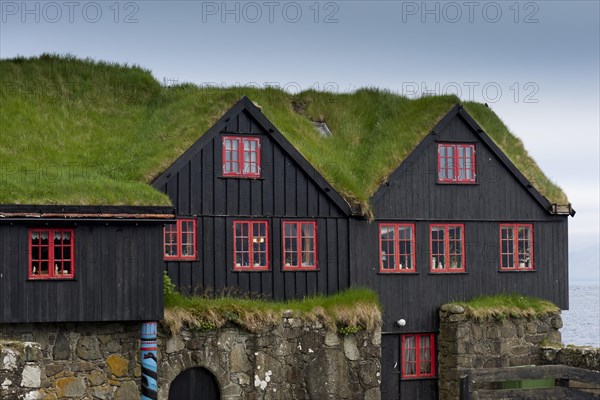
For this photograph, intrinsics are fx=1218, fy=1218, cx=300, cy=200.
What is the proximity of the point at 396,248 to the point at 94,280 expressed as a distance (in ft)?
34.2

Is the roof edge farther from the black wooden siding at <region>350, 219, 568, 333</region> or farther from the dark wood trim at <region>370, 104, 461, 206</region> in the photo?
the dark wood trim at <region>370, 104, 461, 206</region>

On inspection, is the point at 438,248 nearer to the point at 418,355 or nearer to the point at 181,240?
the point at 418,355

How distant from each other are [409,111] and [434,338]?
24.8ft

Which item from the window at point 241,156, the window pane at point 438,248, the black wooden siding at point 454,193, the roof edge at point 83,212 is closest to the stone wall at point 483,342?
the window pane at point 438,248

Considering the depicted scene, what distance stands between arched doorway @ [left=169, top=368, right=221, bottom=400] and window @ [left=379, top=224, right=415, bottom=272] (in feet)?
21.2

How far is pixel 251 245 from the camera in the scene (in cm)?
3434

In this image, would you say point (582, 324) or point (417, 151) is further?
point (582, 324)

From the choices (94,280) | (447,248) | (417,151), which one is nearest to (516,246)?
(447,248)

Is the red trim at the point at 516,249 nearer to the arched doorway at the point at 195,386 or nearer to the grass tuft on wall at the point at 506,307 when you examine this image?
the grass tuft on wall at the point at 506,307

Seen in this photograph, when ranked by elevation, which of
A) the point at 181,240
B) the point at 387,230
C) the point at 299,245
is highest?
the point at 387,230

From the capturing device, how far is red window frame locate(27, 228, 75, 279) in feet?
95.7

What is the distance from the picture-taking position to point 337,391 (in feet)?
110

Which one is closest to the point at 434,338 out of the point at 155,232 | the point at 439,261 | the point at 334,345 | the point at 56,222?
the point at 439,261

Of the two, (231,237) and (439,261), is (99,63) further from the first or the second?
(439,261)
